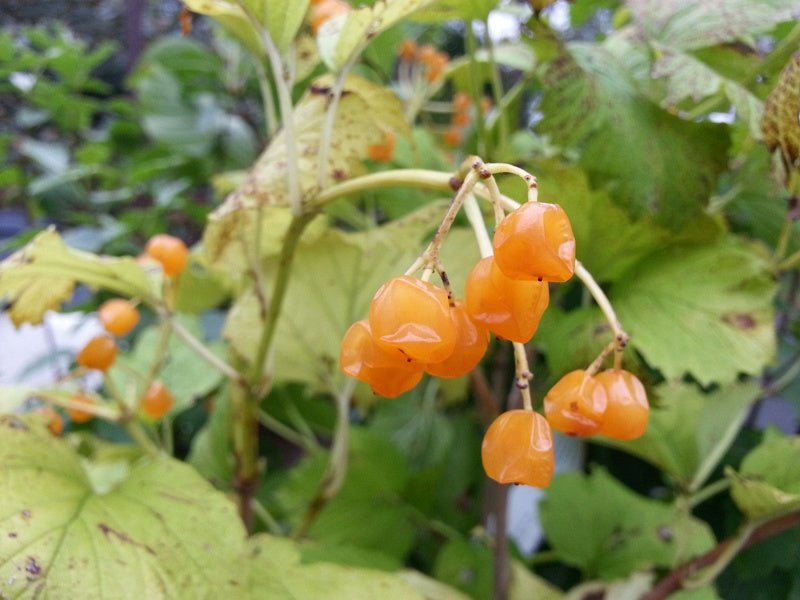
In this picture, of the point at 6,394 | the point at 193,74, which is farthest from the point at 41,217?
the point at 6,394

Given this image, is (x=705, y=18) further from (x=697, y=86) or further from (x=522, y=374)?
(x=522, y=374)

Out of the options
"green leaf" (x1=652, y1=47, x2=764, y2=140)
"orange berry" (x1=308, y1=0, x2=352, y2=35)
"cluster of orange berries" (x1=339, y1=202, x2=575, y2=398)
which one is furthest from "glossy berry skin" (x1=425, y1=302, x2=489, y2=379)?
"orange berry" (x1=308, y1=0, x2=352, y2=35)

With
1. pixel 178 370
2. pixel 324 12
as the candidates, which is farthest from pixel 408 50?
pixel 178 370

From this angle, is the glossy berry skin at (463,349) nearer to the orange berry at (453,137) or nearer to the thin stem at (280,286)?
the thin stem at (280,286)

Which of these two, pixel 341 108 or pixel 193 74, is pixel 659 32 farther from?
pixel 193 74

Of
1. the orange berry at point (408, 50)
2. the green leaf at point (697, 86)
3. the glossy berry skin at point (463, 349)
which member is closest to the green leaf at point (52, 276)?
the glossy berry skin at point (463, 349)
